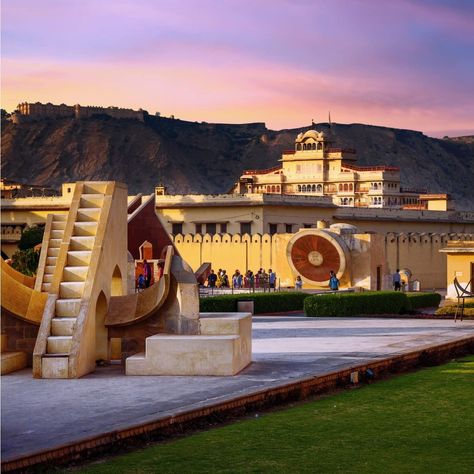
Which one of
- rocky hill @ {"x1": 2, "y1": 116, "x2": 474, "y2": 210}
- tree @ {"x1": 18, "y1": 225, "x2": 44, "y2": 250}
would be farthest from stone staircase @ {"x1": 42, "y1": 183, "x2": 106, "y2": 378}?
rocky hill @ {"x1": 2, "y1": 116, "x2": 474, "y2": 210}

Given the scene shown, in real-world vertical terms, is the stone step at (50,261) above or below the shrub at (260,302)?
above

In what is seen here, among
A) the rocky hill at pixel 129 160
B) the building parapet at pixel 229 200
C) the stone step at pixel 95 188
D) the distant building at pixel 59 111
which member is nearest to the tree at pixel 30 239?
the building parapet at pixel 229 200

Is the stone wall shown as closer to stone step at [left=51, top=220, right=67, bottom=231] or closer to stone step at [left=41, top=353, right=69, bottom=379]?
stone step at [left=41, top=353, right=69, bottom=379]

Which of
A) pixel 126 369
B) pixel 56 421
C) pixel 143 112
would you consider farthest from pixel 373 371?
pixel 143 112

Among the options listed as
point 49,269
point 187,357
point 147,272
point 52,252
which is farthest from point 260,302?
point 187,357

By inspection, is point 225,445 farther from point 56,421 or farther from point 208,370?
point 208,370

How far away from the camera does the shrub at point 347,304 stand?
91.3ft

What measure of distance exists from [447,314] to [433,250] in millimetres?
28435

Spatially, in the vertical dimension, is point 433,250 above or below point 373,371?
above

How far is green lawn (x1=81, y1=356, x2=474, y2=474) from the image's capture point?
9.03m

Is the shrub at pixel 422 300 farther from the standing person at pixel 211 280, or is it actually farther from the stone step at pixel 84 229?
the stone step at pixel 84 229

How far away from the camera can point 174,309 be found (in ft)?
48.9

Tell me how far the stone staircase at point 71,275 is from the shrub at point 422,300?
17.4 m

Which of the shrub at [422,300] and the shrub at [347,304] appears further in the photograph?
the shrub at [422,300]
